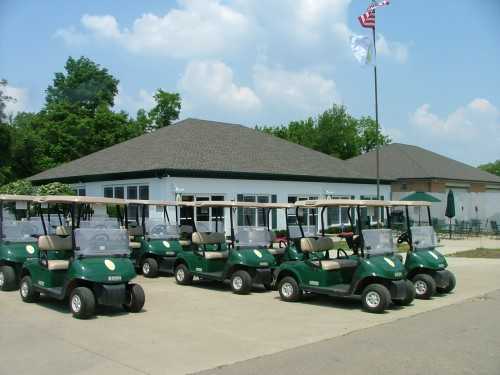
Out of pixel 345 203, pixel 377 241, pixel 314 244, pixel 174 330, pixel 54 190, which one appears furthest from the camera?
pixel 54 190

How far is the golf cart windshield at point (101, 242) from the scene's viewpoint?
873cm

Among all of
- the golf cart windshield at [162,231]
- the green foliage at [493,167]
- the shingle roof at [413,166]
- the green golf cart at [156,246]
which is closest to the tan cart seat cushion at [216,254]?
the green golf cart at [156,246]

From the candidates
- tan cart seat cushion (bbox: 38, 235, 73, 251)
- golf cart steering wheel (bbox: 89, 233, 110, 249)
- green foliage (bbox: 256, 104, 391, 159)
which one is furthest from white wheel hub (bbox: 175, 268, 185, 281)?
green foliage (bbox: 256, 104, 391, 159)

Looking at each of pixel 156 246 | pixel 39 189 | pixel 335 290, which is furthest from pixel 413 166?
pixel 335 290

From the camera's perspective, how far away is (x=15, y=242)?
460 inches

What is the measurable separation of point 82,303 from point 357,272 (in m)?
4.35

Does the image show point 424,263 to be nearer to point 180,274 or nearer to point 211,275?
point 211,275

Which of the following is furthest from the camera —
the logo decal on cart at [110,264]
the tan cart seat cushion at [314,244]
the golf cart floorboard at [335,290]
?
the tan cart seat cushion at [314,244]

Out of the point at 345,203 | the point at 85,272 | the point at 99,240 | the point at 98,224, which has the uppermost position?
the point at 345,203

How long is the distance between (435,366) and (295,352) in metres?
1.55

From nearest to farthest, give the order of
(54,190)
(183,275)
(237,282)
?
(237,282)
(183,275)
(54,190)

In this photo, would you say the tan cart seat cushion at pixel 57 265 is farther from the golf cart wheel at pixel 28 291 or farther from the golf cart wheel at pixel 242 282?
the golf cart wheel at pixel 242 282

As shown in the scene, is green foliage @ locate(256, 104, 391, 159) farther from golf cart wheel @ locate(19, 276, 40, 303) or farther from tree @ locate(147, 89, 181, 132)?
golf cart wheel @ locate(19, 276, 40, 303)

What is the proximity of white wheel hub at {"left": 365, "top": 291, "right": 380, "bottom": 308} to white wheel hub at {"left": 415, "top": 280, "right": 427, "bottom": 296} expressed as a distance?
70.9 inches
